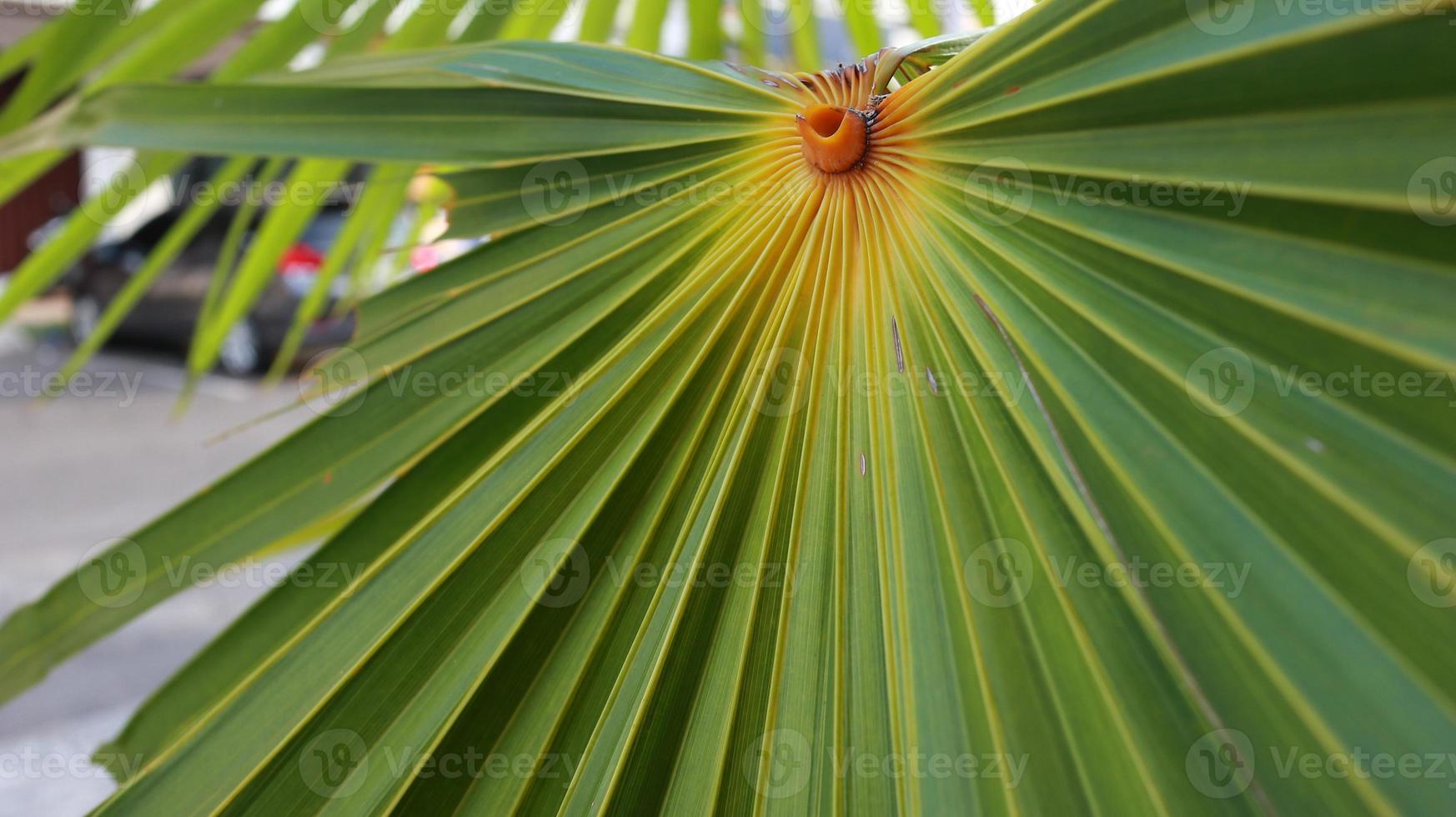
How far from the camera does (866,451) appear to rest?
0.45m

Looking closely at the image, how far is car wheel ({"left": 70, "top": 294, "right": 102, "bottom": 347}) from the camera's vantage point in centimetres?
703

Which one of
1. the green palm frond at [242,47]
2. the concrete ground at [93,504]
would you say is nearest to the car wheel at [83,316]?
the concrete ground at [93,504]

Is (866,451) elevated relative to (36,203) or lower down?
lower down

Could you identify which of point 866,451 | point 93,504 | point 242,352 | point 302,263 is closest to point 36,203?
Result: point 242,352

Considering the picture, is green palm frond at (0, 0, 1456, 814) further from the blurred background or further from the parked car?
the parked car

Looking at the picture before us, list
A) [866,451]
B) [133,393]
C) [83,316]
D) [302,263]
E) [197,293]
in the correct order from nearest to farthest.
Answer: [866,451], [302,263], [133,393], [197,293], [83,316]

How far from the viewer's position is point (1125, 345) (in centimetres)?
37

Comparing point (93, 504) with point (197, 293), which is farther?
point (197, 293)

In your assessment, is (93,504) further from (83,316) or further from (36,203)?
(36,203)

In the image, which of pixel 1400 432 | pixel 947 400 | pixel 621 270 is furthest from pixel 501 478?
pixel 1400 432

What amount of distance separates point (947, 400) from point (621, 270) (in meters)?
0.20

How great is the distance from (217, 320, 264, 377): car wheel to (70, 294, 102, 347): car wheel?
1.72m

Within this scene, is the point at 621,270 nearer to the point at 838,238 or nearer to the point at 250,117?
the point at 838,238

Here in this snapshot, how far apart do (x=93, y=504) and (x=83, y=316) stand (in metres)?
3.92
